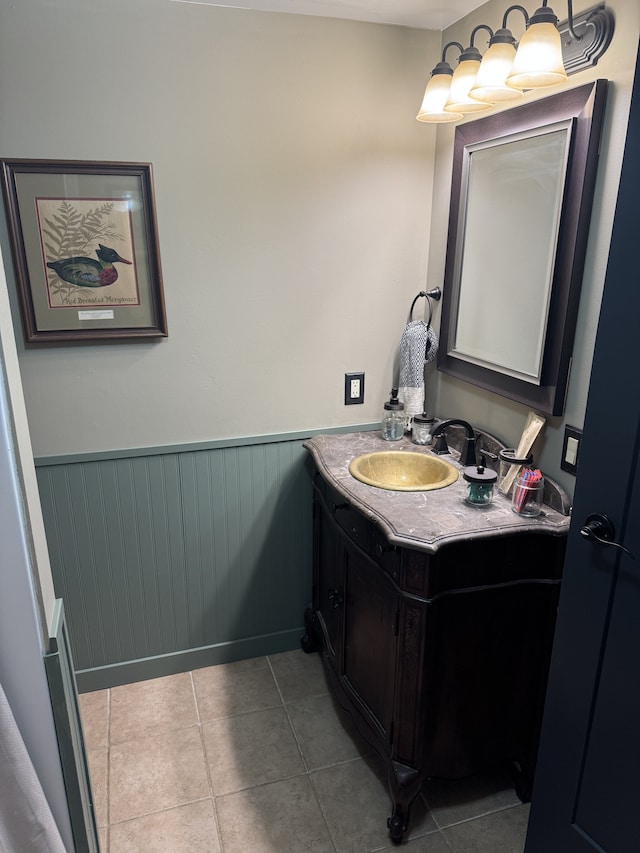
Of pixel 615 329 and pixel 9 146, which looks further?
pixel 9 146

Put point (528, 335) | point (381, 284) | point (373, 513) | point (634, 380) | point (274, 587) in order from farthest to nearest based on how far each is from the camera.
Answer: point (274, 587) < point (381, 284) < point (528, 335) < point (373, 513) < point (634, 380)

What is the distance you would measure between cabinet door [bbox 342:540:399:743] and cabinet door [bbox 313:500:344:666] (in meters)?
0.07

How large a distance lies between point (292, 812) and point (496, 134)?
2.16 meters

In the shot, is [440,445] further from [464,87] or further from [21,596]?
[21,596]

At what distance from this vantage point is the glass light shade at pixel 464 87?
1.65 metres

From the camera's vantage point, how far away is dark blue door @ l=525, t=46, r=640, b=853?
1.20m

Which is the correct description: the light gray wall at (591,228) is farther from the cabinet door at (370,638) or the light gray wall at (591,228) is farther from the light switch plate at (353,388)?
the cabinet door at (370,638)

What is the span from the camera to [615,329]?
1220 mm

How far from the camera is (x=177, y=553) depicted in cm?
229

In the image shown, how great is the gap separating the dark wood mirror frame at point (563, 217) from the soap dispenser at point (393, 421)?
380 millimetres

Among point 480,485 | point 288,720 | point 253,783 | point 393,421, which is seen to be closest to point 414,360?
point 393,421

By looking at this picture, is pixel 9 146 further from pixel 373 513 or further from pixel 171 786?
pixel 171 786

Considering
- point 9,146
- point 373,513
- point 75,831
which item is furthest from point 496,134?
point 75,831

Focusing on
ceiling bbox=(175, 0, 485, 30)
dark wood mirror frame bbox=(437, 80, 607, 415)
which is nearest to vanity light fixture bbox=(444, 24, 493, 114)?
dark wood mirror frame bbox=(437, 80, 607, 415)
